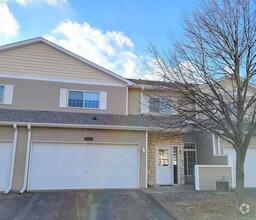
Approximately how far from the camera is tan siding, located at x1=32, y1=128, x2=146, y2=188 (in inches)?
471

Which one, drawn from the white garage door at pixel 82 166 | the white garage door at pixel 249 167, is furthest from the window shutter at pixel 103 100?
the white garage door at pixel 249 167

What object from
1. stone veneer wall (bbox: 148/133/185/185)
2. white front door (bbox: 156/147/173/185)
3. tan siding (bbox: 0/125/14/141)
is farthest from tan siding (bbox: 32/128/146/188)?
white front door (bbox: 156/147/173/185)

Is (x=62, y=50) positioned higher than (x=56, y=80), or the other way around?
(x=62, y=50)

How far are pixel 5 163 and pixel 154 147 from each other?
763 centimetres

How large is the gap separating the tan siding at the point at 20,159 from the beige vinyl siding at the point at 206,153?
31.4 ft

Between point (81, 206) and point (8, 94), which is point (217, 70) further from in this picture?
point (8, 94)

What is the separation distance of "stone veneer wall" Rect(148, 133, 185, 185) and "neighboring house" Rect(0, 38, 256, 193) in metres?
0.05

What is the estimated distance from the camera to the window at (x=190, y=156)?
15.8 metres

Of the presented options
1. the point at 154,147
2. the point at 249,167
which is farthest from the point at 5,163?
the point at 249,167

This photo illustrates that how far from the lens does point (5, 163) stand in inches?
450

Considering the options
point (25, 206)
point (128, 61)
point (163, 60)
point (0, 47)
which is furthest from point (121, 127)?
point (0, 47)

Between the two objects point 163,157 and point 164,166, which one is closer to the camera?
point 164,166

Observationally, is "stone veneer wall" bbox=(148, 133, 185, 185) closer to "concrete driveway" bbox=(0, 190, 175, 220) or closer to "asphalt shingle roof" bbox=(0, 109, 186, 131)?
"asphalt shingle roof" bbox=(0, 109, 186, 131)

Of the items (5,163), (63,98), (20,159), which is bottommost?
(5,163)
